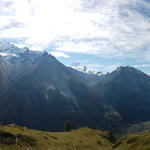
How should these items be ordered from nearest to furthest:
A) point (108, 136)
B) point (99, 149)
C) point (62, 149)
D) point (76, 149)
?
point (62, 149) → point (76, 149) → point (99, 149) → point (108, 136)

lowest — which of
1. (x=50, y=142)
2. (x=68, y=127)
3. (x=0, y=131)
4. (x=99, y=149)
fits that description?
(x=68, y=127)

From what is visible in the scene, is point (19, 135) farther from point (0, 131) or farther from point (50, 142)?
point (50, 142)

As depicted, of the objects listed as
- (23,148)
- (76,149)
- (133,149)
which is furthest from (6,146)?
(133,149)

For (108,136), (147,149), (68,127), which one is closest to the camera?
(147,149)

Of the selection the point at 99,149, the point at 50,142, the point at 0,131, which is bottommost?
the point at 99,149

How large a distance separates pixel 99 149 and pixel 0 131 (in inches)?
1180

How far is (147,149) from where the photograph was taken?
38281mm

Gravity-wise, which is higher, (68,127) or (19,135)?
(19,135)

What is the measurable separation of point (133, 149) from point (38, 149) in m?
21.7

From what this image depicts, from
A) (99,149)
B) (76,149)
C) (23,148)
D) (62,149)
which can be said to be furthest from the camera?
(99,149)

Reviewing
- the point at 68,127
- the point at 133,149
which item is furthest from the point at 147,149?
the point at 68,127

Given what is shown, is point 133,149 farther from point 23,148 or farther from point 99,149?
point 23,148

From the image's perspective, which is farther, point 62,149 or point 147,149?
point 62,149

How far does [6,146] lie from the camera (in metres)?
40.1
